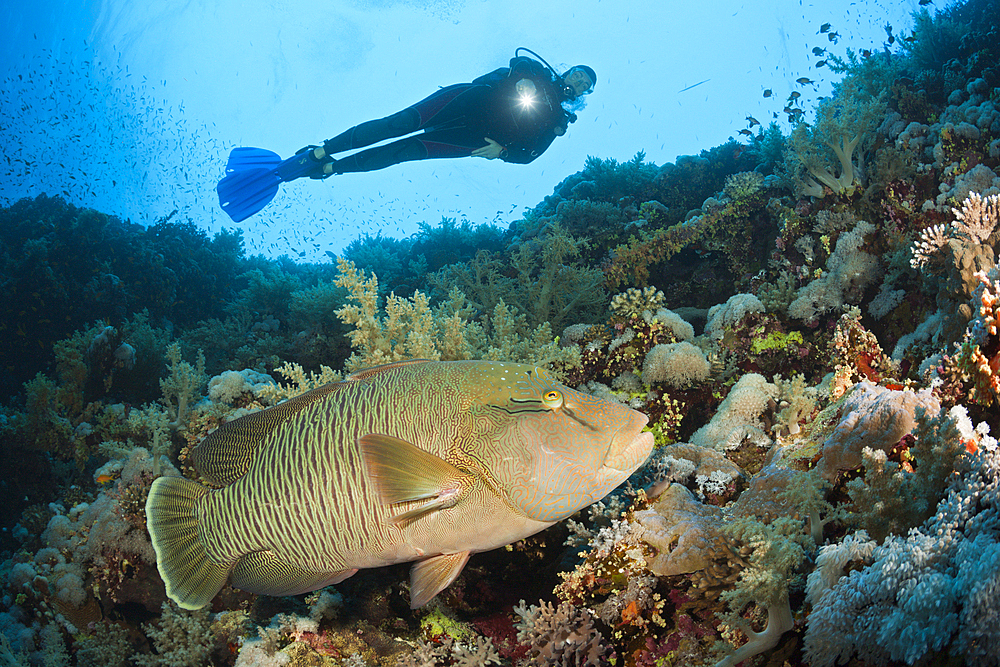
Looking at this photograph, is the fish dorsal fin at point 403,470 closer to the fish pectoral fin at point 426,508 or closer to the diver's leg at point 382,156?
the fish pectoral fin at point 426,508

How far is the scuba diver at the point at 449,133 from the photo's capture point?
26.8ft

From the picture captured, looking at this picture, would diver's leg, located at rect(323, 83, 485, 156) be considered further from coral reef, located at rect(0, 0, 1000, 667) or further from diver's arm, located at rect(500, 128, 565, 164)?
coral reef, located at rect(0, 0, 1000, 667)

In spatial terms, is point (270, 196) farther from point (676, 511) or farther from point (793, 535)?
point (793, 535)

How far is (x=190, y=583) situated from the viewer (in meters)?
1.57

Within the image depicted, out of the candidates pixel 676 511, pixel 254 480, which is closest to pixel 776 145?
pixel 676 511

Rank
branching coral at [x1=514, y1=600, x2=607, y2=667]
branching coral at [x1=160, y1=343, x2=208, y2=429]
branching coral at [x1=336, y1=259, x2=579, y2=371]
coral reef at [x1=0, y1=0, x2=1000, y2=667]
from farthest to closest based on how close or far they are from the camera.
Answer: branching coral at [x1=160, y1=343, x2=208, y2=429], branching coral at [x1=336, y1=259, x2=579, y2=371], branching coral at [x1=514, y1=600, x2=607, y2=667], coral reef at [x1=0, y1=0, x2=1000, y2=667]

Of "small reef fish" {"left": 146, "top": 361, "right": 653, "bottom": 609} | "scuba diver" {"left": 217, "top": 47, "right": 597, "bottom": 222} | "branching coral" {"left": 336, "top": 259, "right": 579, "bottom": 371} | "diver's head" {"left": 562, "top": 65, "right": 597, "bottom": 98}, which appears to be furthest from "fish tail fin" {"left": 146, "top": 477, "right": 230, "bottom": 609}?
"diver's head" {"left": 562, "top": 65, "right": 597, "bottom": 98}

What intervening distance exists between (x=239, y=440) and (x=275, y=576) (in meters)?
0.52

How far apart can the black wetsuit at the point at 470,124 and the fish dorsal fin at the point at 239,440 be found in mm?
7428

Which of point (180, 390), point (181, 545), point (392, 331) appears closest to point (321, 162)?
point (180, 390)

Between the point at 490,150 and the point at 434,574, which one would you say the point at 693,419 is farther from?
the point at 490,150

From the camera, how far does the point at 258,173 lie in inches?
327

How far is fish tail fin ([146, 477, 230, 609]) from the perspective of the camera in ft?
4.98

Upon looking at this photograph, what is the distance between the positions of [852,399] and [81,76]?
290 ft
